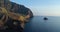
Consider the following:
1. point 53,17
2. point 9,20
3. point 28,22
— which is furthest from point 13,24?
point 53,17

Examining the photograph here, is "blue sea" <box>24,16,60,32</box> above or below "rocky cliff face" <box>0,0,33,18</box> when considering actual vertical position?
below

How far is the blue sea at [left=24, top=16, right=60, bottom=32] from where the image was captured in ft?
5.00

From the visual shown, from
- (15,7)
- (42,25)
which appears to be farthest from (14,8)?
(42,25)

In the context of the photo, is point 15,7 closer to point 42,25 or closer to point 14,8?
point 14,8

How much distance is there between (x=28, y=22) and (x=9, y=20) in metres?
0.27

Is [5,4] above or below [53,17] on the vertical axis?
above

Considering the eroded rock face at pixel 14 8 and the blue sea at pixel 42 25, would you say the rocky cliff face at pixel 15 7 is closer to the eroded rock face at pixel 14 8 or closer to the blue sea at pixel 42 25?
the eroded rock face at pixel 14 8

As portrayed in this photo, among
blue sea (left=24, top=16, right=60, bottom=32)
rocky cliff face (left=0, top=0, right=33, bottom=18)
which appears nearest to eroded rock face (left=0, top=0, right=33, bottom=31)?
rocky cliff face (left=0, top=0, right=33, bottom=18)

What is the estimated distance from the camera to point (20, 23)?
1528mm

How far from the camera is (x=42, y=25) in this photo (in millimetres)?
1558

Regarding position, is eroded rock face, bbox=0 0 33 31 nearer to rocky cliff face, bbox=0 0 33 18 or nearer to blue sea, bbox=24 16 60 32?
rocky cliff face, bbox=0 0 33 18

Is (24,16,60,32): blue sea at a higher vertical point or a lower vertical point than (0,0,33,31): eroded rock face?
lower

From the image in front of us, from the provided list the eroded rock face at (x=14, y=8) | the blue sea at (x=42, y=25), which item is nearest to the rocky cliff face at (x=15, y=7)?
the eroded rock face at (x=14, y=8)

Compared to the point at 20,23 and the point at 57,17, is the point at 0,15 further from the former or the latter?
the point at 57,17
